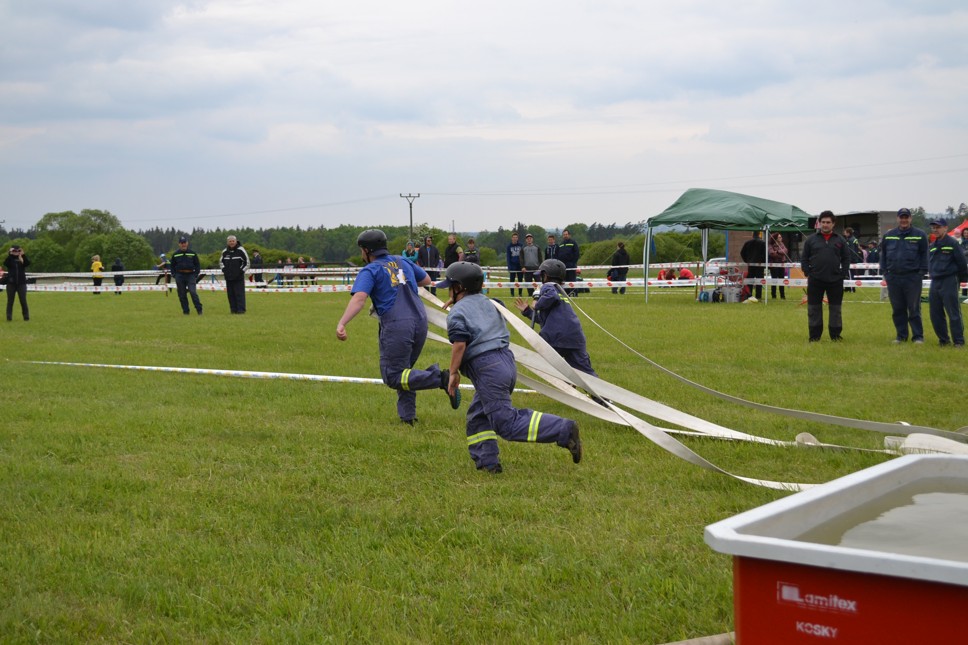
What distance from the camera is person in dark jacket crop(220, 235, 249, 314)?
75.4 feet

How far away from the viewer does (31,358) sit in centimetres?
1469

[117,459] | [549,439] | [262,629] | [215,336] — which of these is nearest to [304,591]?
[262,629]

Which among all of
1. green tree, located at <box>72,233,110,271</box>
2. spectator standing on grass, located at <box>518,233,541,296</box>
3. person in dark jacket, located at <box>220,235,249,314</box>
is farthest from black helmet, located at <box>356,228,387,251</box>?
green tree, located at <box>72,233,110,271</box>

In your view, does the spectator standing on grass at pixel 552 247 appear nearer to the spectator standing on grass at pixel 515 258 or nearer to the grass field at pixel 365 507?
the spectator standing on grass at pixel 515 258

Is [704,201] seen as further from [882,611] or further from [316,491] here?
Answer: [882,611]

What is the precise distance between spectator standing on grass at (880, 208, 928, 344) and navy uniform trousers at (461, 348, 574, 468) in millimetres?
9753

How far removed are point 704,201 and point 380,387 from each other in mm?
18407

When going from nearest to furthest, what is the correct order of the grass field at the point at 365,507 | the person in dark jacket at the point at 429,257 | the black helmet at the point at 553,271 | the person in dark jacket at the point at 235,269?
the grass field at the point at 365,507 → the black helmet at the point at 553,271 → the person in dark jacket at the point at 235,269 → the person in dark jacket at the point at 429,257

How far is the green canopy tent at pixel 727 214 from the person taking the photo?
2528cm

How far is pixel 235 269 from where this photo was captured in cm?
2331

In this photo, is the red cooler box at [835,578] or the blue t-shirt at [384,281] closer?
the red cooler box at [835,578]

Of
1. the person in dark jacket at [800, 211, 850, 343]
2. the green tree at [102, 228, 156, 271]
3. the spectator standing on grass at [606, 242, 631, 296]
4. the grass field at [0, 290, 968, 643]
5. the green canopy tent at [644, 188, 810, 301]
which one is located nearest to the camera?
the grass field at [0, 290, 968, 643]

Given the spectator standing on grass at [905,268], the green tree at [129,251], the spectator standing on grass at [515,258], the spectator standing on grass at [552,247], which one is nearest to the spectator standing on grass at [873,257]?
the spectator standing on grass at [552,247]

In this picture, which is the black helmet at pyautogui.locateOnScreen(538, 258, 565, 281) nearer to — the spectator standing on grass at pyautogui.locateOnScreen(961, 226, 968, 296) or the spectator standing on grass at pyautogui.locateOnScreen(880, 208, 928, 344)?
the spectator standing on grass at pyautogui.locateOnScreen(880, 208, 928, 344)
